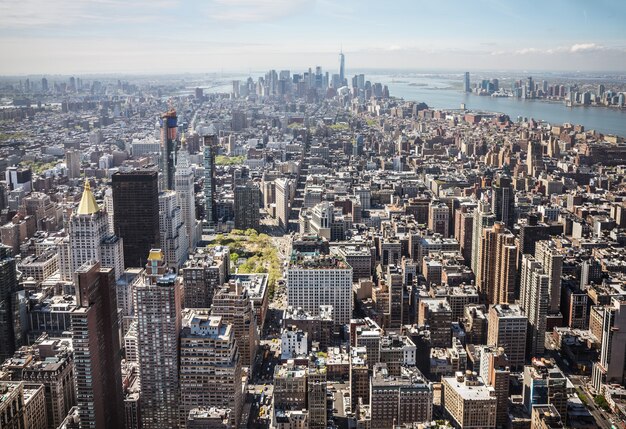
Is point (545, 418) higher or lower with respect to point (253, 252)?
lower

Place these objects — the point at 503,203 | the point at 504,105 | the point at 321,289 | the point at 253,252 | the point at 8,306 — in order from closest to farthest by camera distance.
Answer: the point at 8,306
the point at 321,289
the point at 253,252
the point at 503,203
the point at 504,105

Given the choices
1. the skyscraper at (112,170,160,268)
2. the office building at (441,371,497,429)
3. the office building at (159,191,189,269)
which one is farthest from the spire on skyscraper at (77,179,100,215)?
the office building at (441,371,497,429)

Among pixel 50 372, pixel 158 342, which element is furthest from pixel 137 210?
pixel 158 342

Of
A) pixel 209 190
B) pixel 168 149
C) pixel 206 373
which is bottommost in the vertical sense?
pixel 206 373

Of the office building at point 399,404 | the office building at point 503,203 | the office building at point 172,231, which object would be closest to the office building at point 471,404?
the office building at point 399,404

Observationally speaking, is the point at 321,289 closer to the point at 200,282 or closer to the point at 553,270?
the point at 200,282

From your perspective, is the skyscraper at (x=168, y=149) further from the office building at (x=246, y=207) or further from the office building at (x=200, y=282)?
the office building at (x=200, y=282)

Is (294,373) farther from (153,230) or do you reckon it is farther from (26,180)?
(26,180)

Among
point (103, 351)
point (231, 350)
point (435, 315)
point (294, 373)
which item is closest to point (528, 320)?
point (435, 315)
